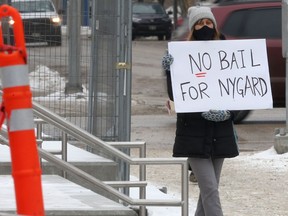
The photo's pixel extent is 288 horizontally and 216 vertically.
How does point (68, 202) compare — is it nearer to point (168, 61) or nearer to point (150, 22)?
point (168, 61)

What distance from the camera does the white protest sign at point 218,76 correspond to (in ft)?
24.5

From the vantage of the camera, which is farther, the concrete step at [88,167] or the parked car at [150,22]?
the parked car at [150,22]

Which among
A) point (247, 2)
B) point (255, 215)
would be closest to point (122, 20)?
point (255, 215)

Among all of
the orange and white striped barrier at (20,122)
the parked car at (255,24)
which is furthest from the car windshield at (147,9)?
the orange and white striped barrier at (20,122)

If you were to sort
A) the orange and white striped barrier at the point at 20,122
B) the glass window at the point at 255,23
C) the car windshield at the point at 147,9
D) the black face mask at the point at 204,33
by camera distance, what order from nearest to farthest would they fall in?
the orange and white striped barrier at the point at 20,122
the black face mask at the point at 204,33
the glass window at the point at 255,23
the car windshield at the point at 147,9

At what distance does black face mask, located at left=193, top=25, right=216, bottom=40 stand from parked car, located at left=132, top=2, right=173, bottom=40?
113 feet

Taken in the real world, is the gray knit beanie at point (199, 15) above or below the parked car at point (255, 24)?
above

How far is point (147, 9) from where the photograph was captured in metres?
43.5

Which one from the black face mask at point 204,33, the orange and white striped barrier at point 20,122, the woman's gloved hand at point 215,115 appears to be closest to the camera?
the orange and white striped barrier at point 20,122

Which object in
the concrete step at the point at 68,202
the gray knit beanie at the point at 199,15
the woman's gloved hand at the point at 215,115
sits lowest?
the concrete step at the point at 68,202

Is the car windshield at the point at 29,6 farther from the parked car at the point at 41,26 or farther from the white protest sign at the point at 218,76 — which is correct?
the white protest sign at the point at 218,76

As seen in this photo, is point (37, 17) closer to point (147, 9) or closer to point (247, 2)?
point (247, 2)

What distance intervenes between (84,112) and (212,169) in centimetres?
283

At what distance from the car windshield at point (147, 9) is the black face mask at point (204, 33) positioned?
116ft
